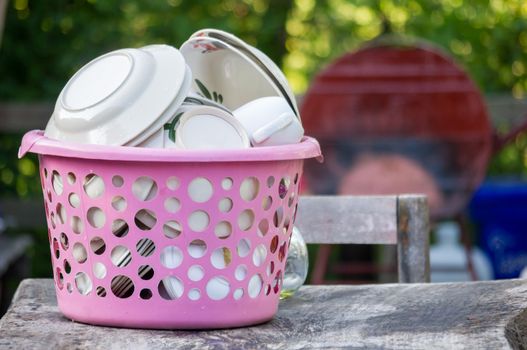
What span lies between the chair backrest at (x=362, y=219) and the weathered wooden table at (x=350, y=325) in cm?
47

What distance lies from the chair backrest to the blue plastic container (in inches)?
76.6

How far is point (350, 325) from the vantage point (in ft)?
4.20

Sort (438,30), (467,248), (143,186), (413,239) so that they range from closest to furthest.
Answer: (143,186), (413,239), (467,248), (438,30)

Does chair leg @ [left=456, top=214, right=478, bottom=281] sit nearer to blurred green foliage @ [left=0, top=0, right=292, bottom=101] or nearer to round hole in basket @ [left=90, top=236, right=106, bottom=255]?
blurred green foliage @ [left=0, top=0, right=292, bottom=101]

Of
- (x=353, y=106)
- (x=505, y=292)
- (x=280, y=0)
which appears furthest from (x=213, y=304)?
(x=280, y=0)

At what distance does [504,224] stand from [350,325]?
280cm

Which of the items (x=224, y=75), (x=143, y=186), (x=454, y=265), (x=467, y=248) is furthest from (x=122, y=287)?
Answer: (x=454, y=265)

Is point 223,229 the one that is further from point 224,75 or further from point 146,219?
point 224,75

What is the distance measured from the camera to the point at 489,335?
1.20m

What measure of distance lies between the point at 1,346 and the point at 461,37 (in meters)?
4.01

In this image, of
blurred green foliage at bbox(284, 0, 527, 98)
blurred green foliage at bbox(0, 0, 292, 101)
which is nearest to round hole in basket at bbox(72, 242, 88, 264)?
blurred green foliage at bbox(0, 0, 292, 101)

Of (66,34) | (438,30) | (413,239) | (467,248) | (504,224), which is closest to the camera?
(413,239)

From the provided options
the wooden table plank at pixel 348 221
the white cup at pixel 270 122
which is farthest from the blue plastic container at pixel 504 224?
the white cup at pixel 270 122

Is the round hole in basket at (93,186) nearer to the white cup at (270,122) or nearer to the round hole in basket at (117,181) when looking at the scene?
the round hole in basket at (117,181)
